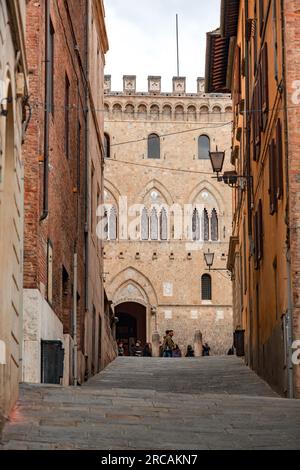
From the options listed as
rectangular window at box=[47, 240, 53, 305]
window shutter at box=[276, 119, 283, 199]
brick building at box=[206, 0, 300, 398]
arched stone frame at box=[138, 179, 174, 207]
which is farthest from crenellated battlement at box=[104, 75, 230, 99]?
rectangular window at box=[47, 240, 53, 305]

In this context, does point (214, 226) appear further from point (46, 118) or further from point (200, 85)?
point (46, 118)

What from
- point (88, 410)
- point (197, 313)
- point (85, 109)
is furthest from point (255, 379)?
point (197, 313)

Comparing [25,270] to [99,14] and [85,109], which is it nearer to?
[85,109]

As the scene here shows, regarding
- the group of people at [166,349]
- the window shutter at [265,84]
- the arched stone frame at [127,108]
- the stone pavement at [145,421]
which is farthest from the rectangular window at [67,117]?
the arched stone frame at [127,108]

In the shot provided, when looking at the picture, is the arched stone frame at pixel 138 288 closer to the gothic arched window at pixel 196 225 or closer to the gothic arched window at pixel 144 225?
the gothic arched window at pixel 144 225

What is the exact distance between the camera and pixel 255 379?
69.6 ft

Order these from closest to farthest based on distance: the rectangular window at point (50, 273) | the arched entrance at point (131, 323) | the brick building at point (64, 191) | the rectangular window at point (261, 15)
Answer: the brick building at point (64, 191)
the rectangular window at point (50, 273)
the rectangular window at point (261, 15)
the arched entrance at point (131, 323)

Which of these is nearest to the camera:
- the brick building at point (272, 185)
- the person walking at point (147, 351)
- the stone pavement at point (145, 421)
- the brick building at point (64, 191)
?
the stone pavement at point (145, 421)

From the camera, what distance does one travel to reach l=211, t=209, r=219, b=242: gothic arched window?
182 feet

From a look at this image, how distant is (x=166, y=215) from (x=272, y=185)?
122ft

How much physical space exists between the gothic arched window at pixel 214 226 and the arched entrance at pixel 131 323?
5077mm

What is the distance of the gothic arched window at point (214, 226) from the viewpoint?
55375mm

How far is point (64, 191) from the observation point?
1916cm

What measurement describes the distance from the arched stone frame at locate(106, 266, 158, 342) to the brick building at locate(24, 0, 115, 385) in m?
23.5
